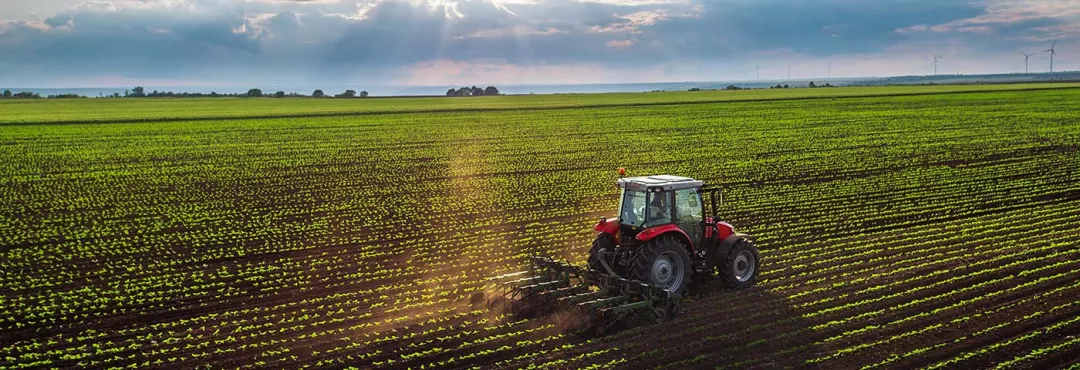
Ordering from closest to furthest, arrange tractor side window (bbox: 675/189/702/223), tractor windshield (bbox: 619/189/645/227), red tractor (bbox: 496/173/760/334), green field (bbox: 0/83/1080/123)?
red tractor (bbox: 496/173/760/334) < tractor windshield (bbox: 619/189/645/227) < tractor side window (bbox: 675/189/702/223) < green field (bbox: 0/83/1080/123)

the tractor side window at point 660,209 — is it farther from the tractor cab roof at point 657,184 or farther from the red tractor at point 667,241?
the tractor cab roof at point 657,184

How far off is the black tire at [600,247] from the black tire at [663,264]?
60cm

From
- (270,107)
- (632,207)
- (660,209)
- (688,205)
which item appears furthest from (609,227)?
(270,107)

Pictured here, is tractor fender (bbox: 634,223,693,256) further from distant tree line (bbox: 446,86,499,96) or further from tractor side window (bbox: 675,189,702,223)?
distant tree line (bbox: 446,86,499,96)

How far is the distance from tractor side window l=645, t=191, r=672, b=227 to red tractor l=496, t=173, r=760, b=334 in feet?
0.05

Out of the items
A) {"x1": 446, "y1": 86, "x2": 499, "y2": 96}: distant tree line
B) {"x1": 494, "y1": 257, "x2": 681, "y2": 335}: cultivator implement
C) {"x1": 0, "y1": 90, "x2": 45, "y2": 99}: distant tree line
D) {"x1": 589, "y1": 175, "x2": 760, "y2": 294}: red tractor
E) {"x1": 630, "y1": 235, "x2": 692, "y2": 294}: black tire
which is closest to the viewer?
{"x1": 494, "y1": 257, "x2": 681, "y2": 335}: cultivator implement

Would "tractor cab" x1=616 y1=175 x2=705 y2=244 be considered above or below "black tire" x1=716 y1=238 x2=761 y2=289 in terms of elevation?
above

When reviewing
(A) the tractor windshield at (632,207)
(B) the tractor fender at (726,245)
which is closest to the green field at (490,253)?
(B) the tractor fender at (726,245)

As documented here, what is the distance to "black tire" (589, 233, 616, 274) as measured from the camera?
13.6 meters

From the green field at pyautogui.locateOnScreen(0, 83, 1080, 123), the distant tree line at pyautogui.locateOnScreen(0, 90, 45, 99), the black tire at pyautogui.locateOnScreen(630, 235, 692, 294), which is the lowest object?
the black tire at pyautogui.locateOnScreen(630, 235, 692, 294)

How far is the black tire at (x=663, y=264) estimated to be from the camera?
517 inches

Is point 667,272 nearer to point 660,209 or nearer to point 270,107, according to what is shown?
point 660,209

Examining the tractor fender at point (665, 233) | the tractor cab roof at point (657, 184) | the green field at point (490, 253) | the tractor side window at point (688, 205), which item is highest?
the tractor cab roof at point (657, 184)

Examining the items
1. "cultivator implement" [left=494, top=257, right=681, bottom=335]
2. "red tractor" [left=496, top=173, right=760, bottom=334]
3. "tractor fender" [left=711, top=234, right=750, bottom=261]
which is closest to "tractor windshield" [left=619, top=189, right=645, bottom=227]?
"red tractor" [left=496, top=173, right=760, bottom=334]
